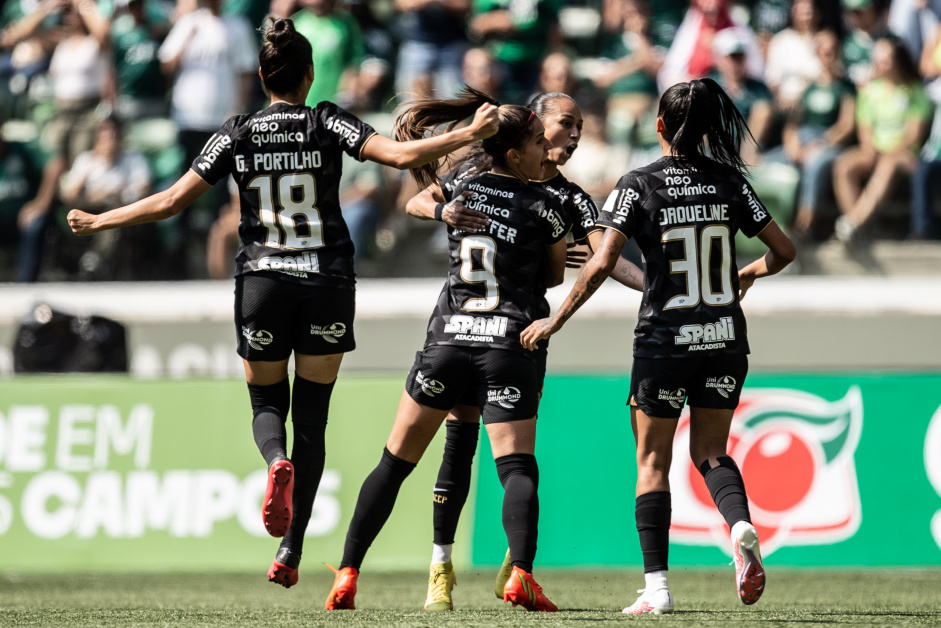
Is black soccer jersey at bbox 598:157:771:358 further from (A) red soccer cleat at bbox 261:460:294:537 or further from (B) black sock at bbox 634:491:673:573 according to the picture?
(A) red soccer cleat at bbox 261:460:294:537

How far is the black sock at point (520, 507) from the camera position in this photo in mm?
4602

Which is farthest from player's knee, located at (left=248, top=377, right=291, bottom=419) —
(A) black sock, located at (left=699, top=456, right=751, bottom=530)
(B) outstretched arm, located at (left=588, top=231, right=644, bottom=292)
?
(A) black sock, located at (left=699, top=456, right=751, bottom=530)

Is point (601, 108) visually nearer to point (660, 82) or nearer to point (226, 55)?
point (660, 82)

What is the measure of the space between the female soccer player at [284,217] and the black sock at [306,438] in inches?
3.8

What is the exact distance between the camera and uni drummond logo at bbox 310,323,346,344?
502 centimetres

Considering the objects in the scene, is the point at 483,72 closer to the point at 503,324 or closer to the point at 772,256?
the point at 772,256

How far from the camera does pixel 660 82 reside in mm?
10680

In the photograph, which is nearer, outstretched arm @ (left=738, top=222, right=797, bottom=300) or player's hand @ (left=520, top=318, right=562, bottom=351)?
player's hand @ (left=520, top=318, right=562, bottom=351)

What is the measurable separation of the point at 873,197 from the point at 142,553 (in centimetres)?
620

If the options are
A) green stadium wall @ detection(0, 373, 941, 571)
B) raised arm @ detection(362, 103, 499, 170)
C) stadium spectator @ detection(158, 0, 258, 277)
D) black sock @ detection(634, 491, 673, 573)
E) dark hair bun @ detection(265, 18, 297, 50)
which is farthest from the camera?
stadium spectator @ detection(158, 0, 258, 277)

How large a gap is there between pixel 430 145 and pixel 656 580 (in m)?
1.85

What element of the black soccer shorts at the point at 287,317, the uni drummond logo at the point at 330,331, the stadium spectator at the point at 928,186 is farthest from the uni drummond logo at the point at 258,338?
the stadium spectator at the point at 928,186

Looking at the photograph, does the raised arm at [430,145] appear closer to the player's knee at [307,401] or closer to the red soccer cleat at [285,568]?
the player's knee at [307,401]

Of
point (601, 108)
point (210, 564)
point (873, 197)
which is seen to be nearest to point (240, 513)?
point (210, 564)
